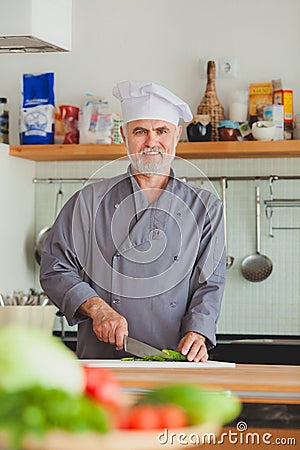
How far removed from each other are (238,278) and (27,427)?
274 centimetres

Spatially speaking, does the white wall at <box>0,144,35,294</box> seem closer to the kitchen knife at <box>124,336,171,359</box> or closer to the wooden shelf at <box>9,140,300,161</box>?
the wooden shelf at <box>9,140,300,161</box>

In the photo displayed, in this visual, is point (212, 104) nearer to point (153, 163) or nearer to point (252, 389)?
point (153, 163)

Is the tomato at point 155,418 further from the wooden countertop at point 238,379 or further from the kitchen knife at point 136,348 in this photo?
the kitchen knife at point 136,348

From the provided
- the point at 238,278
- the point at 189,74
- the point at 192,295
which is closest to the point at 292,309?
the point at 238,278

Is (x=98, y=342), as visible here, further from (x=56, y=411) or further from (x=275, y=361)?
(x=56, y=411)

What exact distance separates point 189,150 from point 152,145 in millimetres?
961

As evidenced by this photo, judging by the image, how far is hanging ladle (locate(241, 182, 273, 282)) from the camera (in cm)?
321

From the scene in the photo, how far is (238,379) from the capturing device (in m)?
1.42

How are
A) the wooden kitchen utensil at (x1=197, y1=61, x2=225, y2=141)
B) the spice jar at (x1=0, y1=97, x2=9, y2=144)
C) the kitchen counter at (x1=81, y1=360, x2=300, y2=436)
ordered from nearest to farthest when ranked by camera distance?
the kitchen counter at (x1=81, y1=360, x2=300, y2=436), the wooden kitchen utensil at (x1=197, y1=61, x2=225, y2=141), the spice jar at (x1=0, y1=97, x2=9, y2=144)

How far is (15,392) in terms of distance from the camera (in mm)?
562

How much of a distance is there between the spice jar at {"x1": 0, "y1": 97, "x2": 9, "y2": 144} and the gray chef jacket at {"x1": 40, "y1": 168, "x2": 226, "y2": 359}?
3.79 ft

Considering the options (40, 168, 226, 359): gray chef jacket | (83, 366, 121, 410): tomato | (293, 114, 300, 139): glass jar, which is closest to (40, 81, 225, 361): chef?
(40, 168, 226, 359): gray chef jacket

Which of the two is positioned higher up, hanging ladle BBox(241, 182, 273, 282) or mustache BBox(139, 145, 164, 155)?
mustache BBox(139, 145, 164, 155)

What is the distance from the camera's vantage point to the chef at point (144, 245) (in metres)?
2.04
